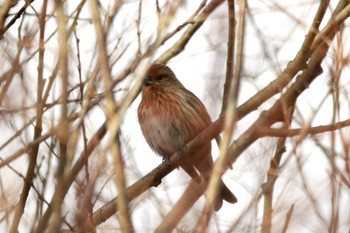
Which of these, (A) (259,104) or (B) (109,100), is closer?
(B) (109,100)

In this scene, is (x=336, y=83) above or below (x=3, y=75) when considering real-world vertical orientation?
below

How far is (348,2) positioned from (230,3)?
1238 millimetres

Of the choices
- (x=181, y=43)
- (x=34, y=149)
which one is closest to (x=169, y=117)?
(x=181, y=43)

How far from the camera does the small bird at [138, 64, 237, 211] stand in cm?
759

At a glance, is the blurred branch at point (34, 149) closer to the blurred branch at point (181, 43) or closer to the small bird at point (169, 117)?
the blurred branch at point (181, 43)

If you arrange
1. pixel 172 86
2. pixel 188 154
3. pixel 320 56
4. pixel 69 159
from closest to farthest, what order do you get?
pixel 69 159, pixel 320 56, pixel 188 154, pixel 172 86

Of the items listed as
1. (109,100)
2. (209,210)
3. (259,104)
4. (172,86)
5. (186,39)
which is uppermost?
(172,86)

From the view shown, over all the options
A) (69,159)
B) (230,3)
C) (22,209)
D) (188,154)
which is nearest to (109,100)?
(69,159)

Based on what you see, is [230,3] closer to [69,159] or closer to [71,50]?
[71,50]

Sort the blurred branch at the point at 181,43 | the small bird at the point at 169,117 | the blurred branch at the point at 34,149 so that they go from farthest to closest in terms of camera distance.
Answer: the small bird at the point at 169,117, the blurred branch at the point at 181,43, the blurred branch at the point at 34,149

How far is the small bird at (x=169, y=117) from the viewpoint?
24.9 ft

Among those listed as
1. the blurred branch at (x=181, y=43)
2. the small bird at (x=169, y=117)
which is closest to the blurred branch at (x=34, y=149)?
the blurred branch at (x=181, y=43)

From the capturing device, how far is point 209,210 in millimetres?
2865

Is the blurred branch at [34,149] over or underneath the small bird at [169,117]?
underneath
